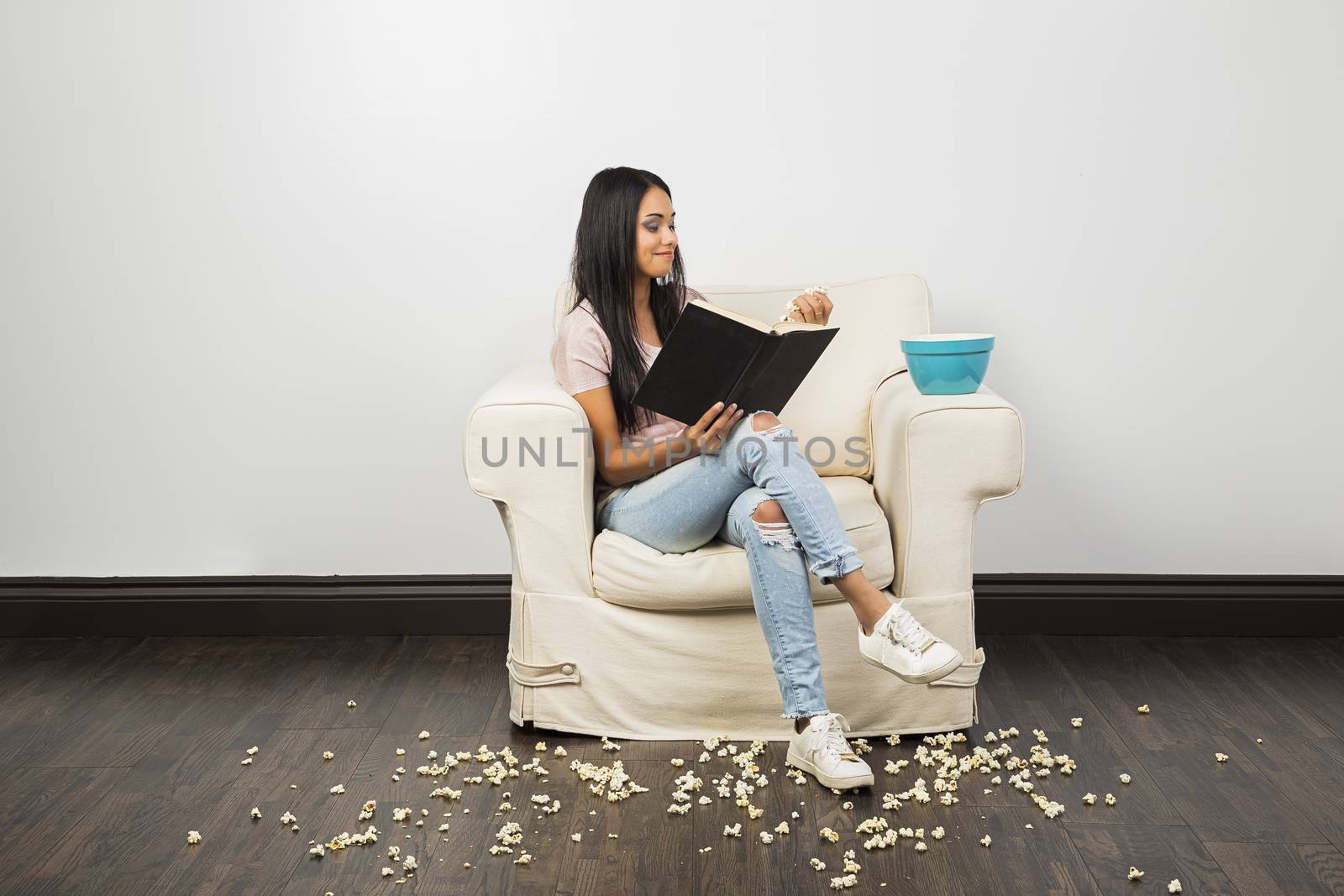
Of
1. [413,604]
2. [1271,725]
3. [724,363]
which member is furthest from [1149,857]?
[413,604]

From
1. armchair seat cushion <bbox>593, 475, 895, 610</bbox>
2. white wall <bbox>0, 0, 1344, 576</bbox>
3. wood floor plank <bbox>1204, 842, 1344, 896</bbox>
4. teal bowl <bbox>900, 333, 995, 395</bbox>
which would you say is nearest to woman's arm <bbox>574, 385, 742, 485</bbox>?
armchair seat cushion <bbox>593, 475, 895, 610</bbox>

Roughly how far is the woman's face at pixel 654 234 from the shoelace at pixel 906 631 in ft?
2.64

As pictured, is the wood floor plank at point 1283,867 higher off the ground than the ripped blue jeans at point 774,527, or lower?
lower

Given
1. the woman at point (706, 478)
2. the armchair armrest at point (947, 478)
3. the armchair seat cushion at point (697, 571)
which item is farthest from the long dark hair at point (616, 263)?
the armchair armrest at point (947, 478)

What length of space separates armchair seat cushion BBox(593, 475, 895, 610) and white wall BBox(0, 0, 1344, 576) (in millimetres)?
810

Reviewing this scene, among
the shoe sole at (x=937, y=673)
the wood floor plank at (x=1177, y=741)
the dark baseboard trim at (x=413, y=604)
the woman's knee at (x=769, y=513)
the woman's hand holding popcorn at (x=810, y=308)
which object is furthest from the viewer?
the dark baseboard trim at (x=413, y=604)

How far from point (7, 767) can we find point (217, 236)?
4.24ft

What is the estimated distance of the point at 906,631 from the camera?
1.98 meters

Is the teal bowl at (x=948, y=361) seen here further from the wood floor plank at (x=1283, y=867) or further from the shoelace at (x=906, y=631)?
the wood floor plank at (x=1283, y=867)

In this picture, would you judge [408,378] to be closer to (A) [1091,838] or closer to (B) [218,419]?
(B) [218,419]

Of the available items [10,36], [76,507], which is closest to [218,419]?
[76,507]

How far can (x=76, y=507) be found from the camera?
2906 millimetres

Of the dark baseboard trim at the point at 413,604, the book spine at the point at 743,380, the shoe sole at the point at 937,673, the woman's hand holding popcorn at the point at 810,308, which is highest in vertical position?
the woman's hand holding popcorn at the point at 810,308

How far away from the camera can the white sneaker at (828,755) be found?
6.40ft
